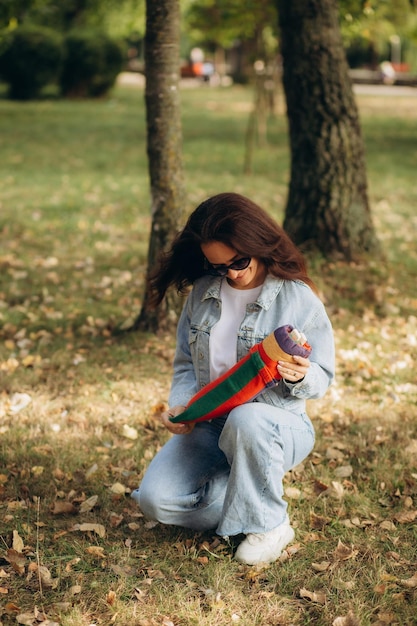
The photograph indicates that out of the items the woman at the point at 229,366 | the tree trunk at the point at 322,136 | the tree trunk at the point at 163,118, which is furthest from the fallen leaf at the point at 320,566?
the tree trunk at the point at 322,136

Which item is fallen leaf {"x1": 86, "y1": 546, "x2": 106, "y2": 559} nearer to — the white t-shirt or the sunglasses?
the white t-shirt

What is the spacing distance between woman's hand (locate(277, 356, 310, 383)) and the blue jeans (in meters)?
0.21

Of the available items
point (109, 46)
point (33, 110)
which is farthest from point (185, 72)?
point (33, 110)

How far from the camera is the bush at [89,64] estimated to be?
2362 centimetres

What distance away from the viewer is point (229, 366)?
10.3ft

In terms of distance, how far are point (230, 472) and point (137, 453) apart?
1137mm

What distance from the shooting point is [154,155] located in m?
5.01

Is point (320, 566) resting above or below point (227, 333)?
below

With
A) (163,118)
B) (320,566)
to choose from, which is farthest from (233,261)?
(163,118)

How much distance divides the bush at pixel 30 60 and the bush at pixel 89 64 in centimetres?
85

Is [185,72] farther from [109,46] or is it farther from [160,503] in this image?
[160,503]

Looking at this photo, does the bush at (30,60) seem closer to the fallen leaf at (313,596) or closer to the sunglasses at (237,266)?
the sunglasses at (237,266)

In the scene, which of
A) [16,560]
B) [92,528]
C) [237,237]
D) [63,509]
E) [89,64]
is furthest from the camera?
[89,64]

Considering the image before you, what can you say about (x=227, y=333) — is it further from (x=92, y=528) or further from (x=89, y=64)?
(x=89, y=64)
